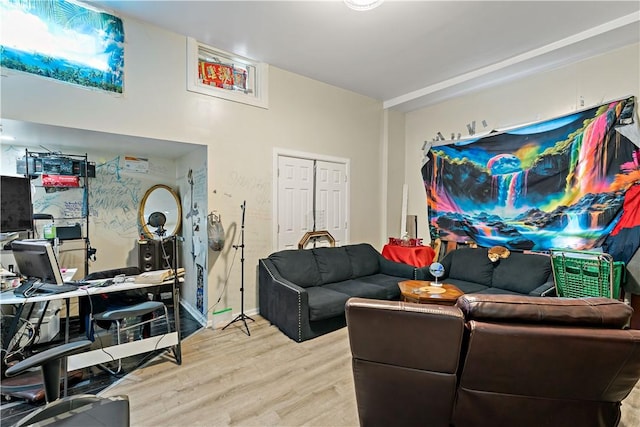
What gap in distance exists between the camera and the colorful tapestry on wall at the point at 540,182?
10.5 ft

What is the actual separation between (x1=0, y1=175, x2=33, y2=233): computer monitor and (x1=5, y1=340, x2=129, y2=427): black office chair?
5.99 ft

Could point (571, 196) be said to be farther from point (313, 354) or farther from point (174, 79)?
point (174, 79)

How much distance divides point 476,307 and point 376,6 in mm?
2512

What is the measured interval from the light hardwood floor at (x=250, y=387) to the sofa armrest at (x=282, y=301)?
0.62 feet

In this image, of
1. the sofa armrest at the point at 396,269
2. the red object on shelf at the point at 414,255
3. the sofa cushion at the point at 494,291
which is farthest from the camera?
the red object on shelf at the point at 414,255

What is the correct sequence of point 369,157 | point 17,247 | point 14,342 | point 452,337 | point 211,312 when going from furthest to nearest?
point 369,157
point 211,312
point 14,342
point 17,247
point 452,337

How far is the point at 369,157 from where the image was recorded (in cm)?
506

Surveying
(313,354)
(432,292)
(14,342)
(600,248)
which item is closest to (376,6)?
(432,292)

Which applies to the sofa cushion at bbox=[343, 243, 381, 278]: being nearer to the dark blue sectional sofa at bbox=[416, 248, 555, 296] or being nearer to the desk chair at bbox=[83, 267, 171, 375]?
→ the dark blue sectional sofa at bbox=[416, 248, 555, 296]

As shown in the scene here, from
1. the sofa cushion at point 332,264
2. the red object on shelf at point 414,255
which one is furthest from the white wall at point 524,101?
the sofa cushion at point 332,264

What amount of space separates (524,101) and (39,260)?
5555mm

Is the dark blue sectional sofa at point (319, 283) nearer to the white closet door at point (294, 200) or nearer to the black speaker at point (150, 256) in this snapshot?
the white closet door at point (294, 200)

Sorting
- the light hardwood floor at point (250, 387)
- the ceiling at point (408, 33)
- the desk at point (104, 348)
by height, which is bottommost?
the light hardwood floor at point (250, 387)

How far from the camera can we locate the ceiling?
2.72 m
